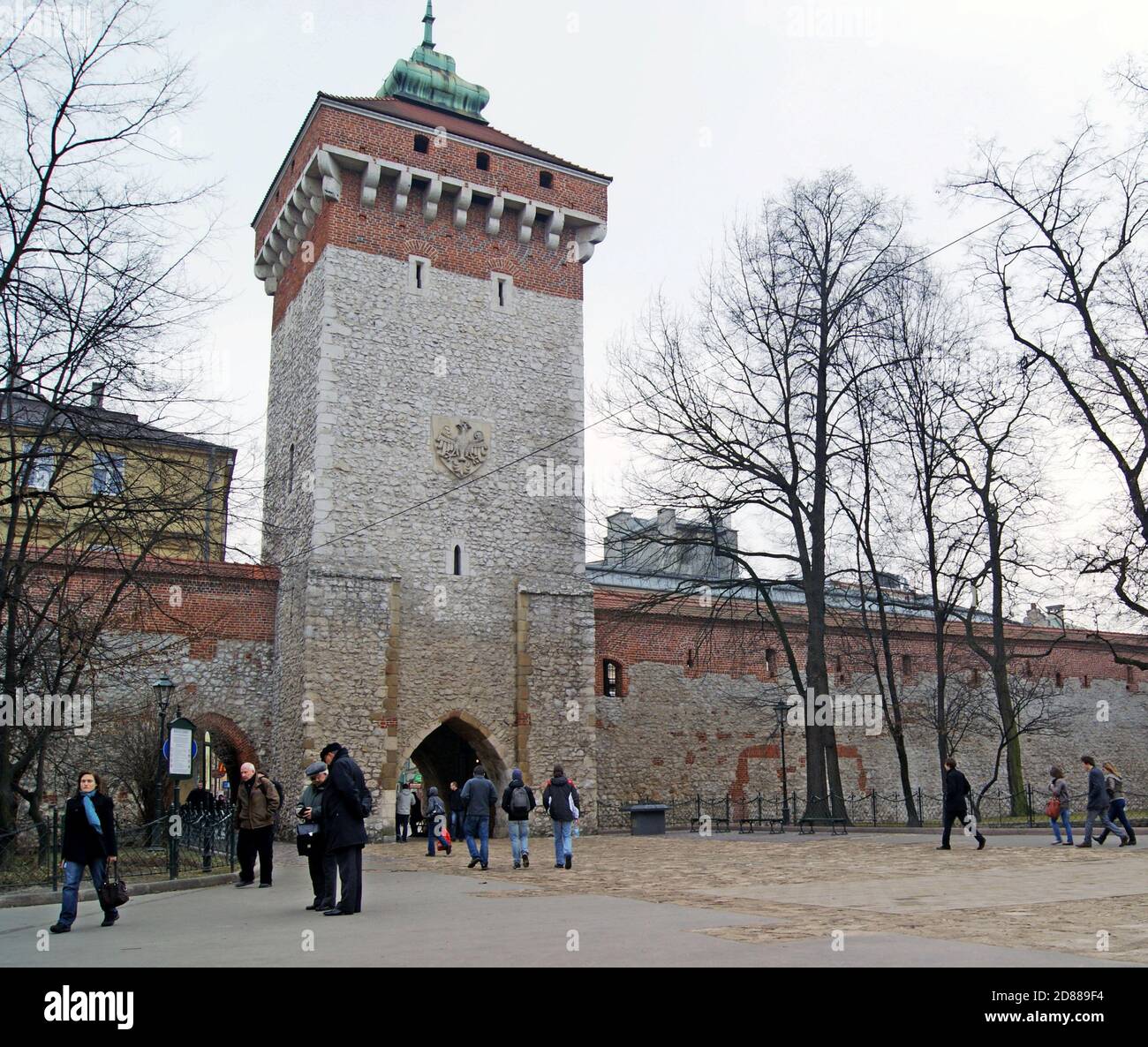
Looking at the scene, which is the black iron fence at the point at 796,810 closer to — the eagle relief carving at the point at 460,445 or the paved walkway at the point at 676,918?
the eagle relief carving at the point at 460,445

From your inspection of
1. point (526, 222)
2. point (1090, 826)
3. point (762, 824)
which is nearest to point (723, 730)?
point (762, 824)

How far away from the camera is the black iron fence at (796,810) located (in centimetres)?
2642

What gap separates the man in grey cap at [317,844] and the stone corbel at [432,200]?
1775 cm

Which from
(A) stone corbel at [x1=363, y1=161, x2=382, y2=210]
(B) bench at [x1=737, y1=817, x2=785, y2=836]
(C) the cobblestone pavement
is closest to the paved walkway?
(C) the cobblestone pavement

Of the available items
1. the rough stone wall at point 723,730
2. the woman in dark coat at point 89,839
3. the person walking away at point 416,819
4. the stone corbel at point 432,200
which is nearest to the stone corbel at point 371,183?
the stone corbel at point 432,200

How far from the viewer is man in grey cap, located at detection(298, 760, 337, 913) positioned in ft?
33.3

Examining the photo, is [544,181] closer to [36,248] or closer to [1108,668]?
[36,248]

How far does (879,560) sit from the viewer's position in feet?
82.1

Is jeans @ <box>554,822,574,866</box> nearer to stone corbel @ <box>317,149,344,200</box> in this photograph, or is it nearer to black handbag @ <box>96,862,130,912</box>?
black handbag @ <box>96,862,130,912</box>

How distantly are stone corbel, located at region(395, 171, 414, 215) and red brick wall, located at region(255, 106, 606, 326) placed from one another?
0.12 m

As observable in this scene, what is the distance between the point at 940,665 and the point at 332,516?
44.2 feet

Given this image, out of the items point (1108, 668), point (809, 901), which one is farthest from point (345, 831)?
point (1108, 668)

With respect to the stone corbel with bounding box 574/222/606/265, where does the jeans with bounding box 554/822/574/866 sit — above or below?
below

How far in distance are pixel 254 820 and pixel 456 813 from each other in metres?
11.6
